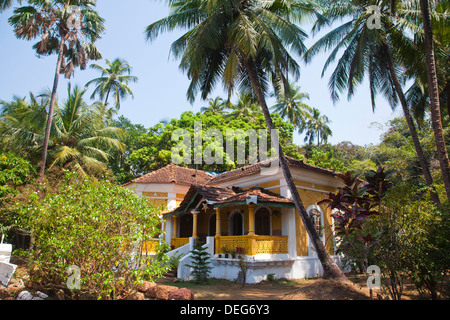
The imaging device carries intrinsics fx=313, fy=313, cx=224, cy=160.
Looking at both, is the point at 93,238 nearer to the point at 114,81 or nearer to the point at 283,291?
the point at 283,291

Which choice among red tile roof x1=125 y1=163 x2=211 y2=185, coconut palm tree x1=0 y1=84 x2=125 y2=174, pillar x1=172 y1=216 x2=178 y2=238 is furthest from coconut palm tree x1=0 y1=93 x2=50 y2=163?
pillar x1=172 y1=216 x2=178 y2=238

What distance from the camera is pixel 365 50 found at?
11.6 m

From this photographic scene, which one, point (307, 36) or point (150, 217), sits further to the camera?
point (307, 36)

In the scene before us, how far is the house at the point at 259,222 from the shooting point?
12.1m

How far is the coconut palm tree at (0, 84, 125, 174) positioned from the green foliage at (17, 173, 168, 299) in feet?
37.1

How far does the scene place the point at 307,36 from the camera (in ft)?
40.4

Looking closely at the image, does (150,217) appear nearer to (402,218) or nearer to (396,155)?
(402,218)

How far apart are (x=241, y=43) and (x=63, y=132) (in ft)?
46.6

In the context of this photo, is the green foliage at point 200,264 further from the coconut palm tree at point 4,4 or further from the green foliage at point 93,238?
the coconut palm tree at point 4,4

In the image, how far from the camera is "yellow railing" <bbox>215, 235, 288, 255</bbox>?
11.9 meters

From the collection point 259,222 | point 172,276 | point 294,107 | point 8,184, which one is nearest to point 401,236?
point 259,222

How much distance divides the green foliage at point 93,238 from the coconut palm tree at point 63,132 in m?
11.3
